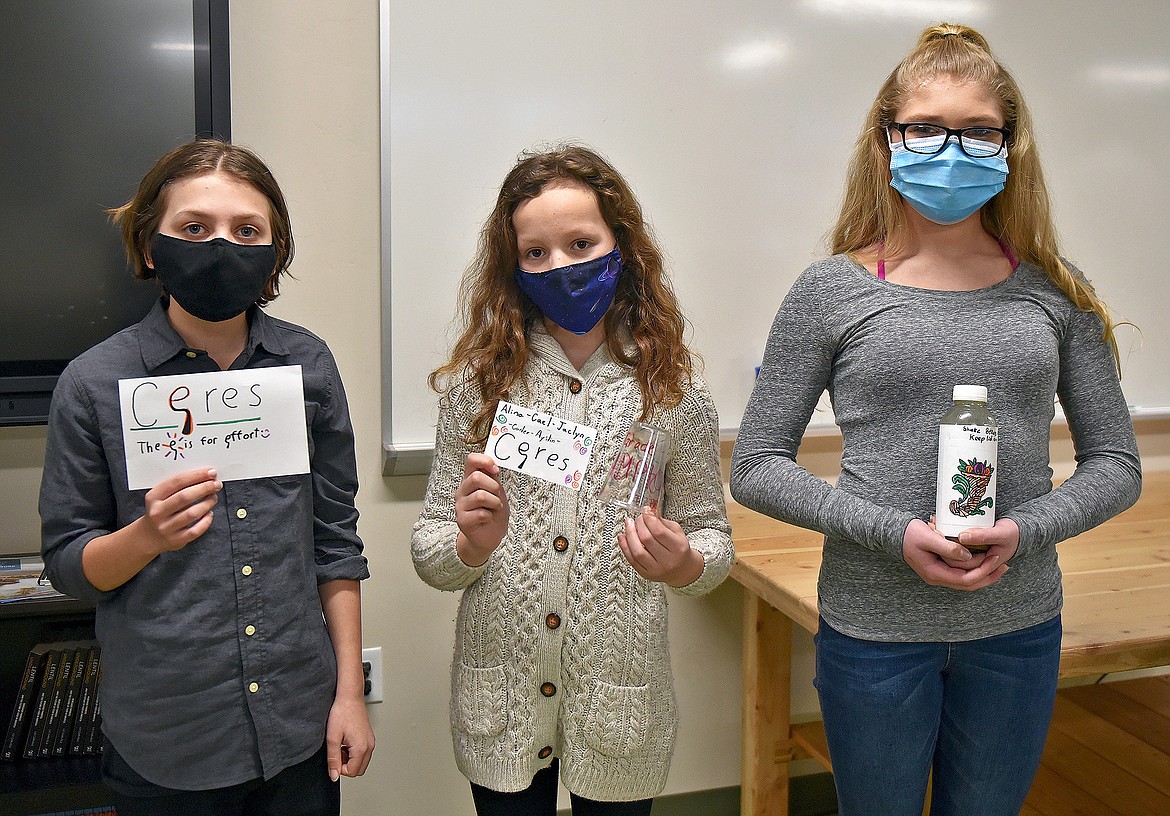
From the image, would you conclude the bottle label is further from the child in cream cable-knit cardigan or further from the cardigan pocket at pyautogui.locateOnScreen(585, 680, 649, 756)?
the cardigan pocket at pyautogui.locateOnScreen(585, 680, 649, 756)

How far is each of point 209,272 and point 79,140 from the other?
2.67 feet

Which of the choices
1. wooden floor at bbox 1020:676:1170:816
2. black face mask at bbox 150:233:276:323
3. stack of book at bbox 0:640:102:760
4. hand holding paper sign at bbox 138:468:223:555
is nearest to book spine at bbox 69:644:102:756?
stack of book at bbox 0:640:102:760

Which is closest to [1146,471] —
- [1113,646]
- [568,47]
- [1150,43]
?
[1150,43]

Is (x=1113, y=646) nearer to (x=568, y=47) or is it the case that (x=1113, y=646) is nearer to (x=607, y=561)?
(x=607, y=561)

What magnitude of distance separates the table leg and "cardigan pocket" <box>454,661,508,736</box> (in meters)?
1.00

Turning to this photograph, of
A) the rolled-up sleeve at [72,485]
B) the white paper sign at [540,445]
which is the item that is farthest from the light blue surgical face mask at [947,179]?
the rolled-up sleeve at [72,485]

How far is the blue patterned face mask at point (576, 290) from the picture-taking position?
4.18 feet

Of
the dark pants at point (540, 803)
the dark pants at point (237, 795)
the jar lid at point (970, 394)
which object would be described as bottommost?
the dark pants at point (540, 803)

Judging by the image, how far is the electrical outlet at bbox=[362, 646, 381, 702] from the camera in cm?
220

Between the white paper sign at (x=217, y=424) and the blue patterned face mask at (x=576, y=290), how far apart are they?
13.3 inches

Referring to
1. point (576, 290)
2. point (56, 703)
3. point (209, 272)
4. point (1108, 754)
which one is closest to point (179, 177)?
point (209, 272)

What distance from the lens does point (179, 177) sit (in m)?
1.17

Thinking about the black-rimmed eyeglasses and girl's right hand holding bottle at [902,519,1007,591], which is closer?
girl's right hand holding bottle at [902,519,1007,591]

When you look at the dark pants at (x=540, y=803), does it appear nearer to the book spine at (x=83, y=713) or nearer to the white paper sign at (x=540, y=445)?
the white paper sign at (x=540, y=445)
